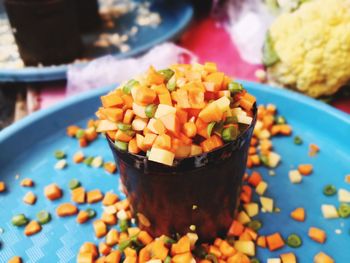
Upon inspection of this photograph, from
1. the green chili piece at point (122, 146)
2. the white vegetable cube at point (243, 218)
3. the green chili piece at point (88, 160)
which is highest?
the green chili piece at point (122, 146)

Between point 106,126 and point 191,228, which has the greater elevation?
point 106,126

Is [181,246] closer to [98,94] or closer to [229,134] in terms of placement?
[229,134]

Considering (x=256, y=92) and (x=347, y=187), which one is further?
(x=256, y=92)

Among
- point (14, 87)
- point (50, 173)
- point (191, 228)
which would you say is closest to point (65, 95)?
point (14, 87)

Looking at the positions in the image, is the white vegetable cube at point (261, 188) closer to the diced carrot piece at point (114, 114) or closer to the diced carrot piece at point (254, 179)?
the diced carrot piece at point (254, 179)

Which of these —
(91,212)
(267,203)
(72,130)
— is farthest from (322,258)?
(72,130)

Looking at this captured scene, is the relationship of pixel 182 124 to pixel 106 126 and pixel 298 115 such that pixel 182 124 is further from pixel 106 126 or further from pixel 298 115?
pixel 298 115

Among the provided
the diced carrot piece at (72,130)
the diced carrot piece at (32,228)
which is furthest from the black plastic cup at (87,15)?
the diced carrot piece at (32,228)

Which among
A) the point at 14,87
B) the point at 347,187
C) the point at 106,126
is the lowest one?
the point at 14,87
